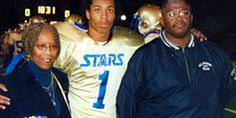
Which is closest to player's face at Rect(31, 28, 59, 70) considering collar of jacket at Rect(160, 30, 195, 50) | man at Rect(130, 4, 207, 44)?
collar of jacket at Rect(160, 30, 195, 50)

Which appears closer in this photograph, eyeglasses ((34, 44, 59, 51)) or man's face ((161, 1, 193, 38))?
eyeglasses ((34, 44, 59, 51))

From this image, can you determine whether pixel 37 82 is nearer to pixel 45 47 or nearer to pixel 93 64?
pixel 45 47

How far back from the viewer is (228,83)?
12.4ft

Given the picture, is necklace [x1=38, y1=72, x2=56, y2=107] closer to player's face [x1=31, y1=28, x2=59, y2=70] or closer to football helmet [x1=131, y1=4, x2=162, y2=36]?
player's face [x1=31, y1=28, x2=59, y2=70]

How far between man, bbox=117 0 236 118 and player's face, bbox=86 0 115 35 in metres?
0.41

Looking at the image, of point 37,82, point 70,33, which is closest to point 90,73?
point 70,33

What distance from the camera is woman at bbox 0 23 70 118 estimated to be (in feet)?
8.97

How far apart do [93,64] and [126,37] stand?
1.46 feet

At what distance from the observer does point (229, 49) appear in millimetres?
23766

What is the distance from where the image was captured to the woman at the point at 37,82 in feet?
8.97

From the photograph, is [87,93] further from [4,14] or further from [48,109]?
[4,14]

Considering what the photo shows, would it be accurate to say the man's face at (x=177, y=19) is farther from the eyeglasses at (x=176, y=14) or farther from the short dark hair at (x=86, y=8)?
the short dark hair at (x=86, y=8)

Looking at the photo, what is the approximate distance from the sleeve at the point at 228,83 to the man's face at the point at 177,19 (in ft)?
1.46

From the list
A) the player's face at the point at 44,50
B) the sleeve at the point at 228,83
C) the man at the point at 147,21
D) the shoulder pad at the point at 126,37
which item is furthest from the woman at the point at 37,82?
the man at the point at 147,21
